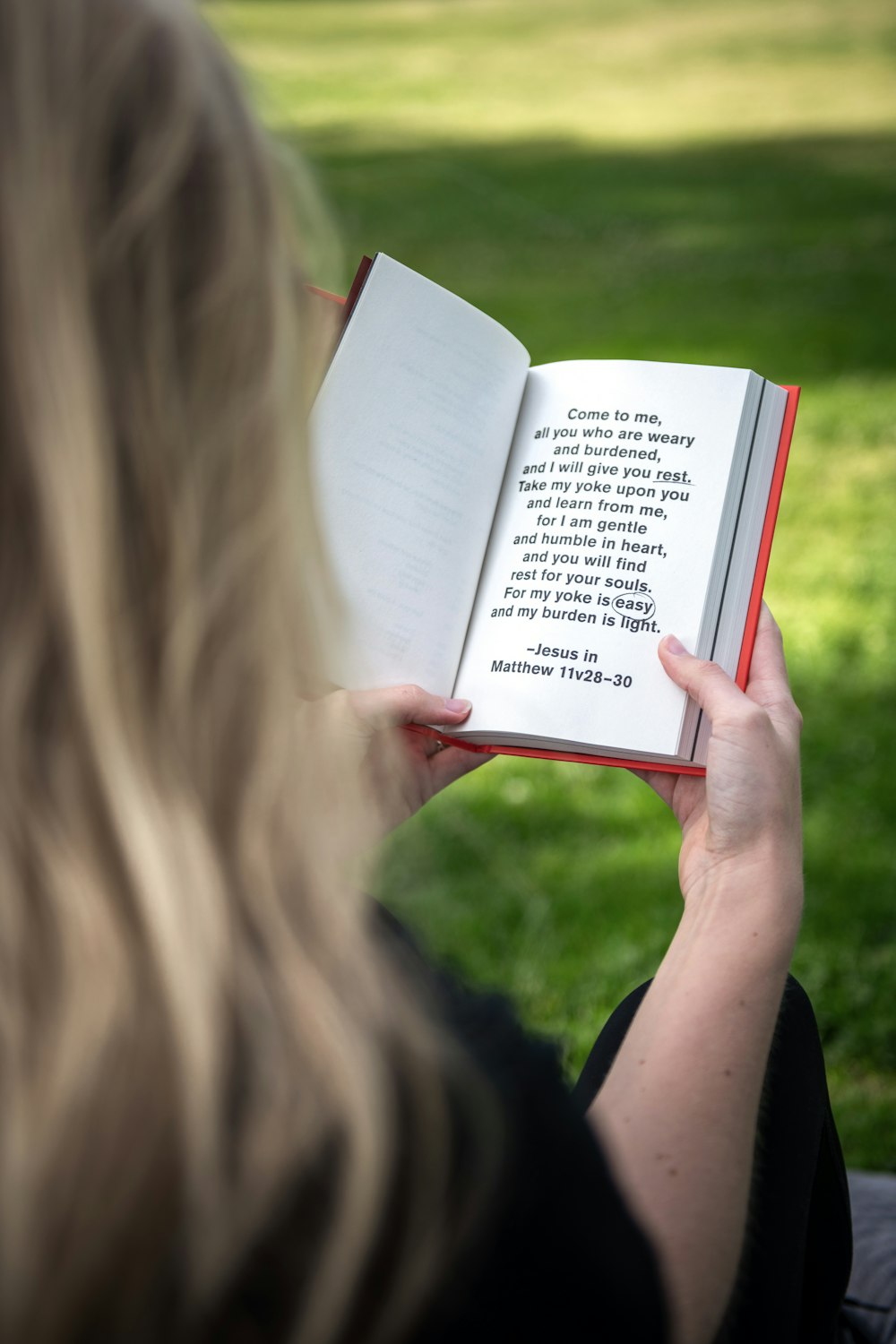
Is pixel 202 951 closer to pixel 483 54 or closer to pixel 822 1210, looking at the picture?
pixel 822 1210

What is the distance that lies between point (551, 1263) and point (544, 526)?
0.91m

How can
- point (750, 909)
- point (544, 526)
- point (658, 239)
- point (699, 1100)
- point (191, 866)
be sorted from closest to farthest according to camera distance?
point (191, 866)
point (699, 1100)
point (750, 909)
point (544, 526)
point (658, 239)

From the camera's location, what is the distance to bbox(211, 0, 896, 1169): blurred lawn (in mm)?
2402

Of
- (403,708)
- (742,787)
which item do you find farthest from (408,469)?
(742,787)

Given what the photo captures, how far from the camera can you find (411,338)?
4.83 feet

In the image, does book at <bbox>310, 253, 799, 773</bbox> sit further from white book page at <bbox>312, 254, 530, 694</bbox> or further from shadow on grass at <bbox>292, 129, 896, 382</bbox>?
shadow on grass at <bbox>292, 129, 896, 382</bbox>

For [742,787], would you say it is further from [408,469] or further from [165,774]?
[165,774]

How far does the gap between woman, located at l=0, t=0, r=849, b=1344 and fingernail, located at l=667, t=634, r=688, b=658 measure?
2.07 ft

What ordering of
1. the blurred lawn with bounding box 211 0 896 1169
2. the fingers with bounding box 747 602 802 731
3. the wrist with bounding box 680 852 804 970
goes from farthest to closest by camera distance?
the blurred lawn with bounding box 211 0 896 1169, the fingers with bounding box 747 602 802 731, the wrist with bounding box 680 852 804 970

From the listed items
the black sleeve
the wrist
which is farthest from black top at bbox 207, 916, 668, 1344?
the wrist

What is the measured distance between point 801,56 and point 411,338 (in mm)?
13208

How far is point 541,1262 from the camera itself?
0.69 meters

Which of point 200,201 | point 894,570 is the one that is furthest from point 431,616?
point 894,570

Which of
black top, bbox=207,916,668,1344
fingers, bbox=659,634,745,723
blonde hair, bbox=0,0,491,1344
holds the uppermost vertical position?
fingers, bbox=659,634,745,723
